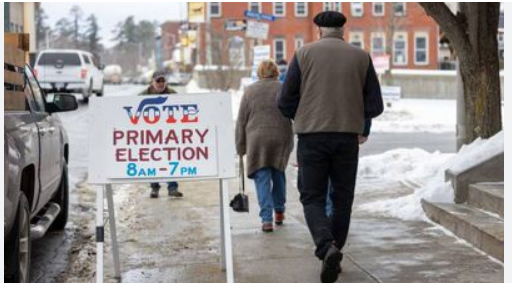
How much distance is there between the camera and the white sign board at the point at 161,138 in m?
4.86

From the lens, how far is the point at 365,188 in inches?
375

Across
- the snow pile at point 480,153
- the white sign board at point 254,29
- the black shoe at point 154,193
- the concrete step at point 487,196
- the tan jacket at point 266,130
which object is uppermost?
the white sign board at point 254,29

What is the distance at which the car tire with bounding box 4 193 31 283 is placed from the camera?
15.2 feet

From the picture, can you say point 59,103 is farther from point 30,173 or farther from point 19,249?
point 19,249

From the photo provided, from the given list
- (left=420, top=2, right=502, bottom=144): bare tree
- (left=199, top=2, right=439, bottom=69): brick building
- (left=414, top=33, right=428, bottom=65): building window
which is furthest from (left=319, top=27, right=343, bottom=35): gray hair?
(left=414, top=33, right=428, bottom=65): building window

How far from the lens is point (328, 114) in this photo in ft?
17.2

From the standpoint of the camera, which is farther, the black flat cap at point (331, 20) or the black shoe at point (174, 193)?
the black shoe at point (174, 193)

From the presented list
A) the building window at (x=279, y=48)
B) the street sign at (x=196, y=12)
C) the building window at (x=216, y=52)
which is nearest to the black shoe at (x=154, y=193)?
the street sign at (x=196, y=12)

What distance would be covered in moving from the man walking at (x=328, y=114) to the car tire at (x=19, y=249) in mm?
1863

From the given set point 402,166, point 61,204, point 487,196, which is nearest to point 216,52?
point 402,166

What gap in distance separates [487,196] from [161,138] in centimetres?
315

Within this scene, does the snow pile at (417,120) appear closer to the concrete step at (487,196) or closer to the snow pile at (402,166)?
the snow pile at (402,166)

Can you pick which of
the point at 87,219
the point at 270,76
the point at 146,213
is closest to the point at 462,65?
the point at 270,76

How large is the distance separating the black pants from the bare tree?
2.98 m
